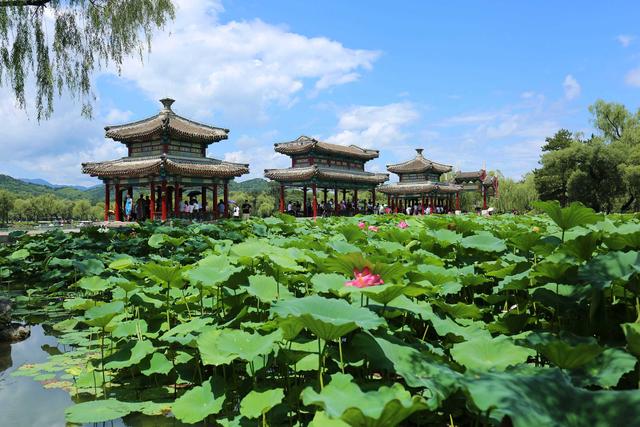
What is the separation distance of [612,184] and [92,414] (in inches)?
1369

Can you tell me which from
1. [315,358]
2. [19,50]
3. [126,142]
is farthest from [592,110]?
[315,358]

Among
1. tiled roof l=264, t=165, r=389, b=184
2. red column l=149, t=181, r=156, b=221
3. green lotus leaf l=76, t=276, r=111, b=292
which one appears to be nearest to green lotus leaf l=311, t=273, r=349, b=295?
green lotus leaf l=76, t=276, r=111, b=292

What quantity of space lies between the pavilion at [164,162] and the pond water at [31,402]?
16.9 meters


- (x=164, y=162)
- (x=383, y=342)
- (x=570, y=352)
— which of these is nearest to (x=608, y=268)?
(x=570, y=352)

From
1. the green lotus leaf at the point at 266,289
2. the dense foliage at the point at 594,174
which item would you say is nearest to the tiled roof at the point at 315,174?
the dense foliage at the point at 594,174

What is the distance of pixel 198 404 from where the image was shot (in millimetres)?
2160

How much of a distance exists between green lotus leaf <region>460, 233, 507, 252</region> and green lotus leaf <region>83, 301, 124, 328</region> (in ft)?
7.60

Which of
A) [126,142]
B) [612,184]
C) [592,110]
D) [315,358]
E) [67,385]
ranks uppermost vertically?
[592,110]

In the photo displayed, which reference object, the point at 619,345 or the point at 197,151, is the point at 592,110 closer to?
the point at 197,151

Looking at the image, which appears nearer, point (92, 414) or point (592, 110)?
point (92, 414)

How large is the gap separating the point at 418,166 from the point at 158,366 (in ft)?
120

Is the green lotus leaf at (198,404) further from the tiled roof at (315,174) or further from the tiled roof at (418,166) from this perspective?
the tiled roof at (418,166)

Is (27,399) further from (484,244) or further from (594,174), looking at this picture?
(594,174)

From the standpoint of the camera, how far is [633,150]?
3006cm
